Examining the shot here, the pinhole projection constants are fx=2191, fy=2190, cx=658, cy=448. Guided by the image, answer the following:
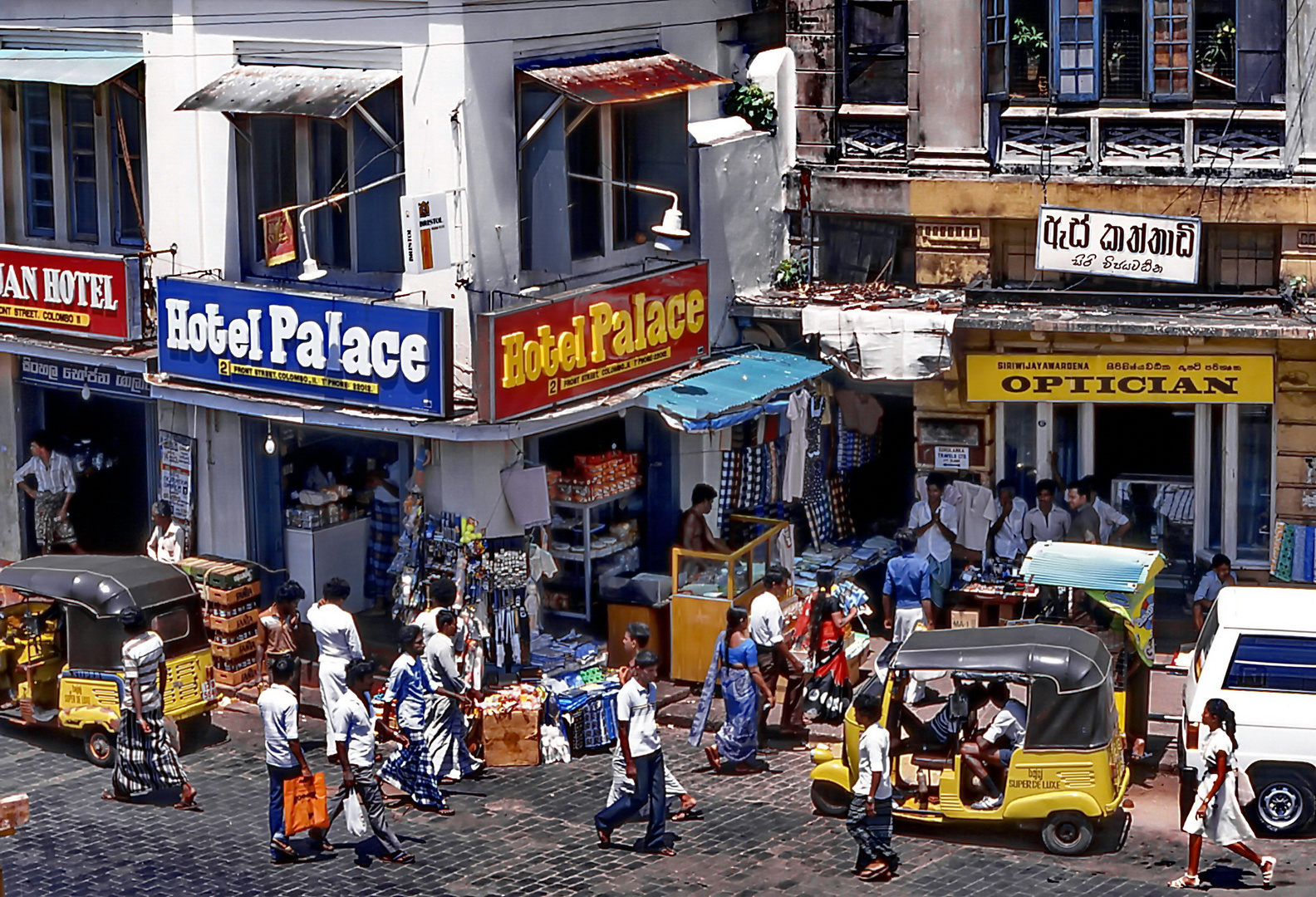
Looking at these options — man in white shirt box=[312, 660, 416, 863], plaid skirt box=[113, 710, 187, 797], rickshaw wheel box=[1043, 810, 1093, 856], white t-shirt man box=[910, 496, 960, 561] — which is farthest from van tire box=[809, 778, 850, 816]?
plaid skirt box=[113, 710, 187, 797]

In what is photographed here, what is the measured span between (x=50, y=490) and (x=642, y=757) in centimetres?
990

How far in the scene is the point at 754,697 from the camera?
19.5 meters

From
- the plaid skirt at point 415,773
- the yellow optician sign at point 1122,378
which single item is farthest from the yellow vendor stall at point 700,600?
the plaid skirt at point 415,773

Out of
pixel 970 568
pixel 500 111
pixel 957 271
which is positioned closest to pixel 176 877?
pixel 500 111

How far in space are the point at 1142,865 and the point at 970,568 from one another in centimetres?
595

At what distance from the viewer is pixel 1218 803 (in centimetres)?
1683

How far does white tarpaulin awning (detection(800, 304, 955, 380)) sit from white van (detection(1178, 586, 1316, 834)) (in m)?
5.66

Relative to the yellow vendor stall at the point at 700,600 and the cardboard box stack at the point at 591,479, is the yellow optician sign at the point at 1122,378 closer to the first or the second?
the yellow vendor stall at the point at 700,600

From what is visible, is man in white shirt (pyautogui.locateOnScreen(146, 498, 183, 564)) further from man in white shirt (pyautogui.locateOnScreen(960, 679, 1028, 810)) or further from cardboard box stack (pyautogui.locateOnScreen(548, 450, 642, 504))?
man in white shirt (pyautogui.locateOnScreen(960, 679, 1028, 810))

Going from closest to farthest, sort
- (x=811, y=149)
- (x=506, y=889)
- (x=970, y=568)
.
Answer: (x=506, y=889) < (x=970, y=568) < (x=811, y=149)

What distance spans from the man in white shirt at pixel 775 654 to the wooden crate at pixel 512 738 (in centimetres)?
207

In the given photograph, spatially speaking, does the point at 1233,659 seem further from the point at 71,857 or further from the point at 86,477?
the point at 86,477

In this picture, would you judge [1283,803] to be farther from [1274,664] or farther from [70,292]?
[70,292]

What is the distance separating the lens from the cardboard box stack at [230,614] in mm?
21969
